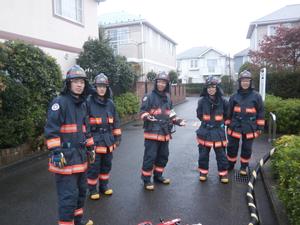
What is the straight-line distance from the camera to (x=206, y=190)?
512 centimetres

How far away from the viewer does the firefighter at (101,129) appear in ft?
15.2

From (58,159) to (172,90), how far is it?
2031cm

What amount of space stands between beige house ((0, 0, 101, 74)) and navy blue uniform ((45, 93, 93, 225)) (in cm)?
645

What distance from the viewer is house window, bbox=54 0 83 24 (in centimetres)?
1150

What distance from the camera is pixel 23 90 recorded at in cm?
664

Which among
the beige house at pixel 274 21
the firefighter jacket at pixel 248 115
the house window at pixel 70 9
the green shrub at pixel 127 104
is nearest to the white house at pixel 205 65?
the beige house at pixel 274 21

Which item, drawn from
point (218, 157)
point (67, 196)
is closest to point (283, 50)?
point (218, 157)

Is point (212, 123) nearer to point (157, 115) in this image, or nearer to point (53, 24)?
point (157, 115)

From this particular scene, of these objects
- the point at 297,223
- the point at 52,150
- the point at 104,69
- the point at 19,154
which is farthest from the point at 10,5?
the point at 297,223

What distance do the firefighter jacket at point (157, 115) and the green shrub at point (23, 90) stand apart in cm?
308

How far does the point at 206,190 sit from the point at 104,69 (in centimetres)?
783

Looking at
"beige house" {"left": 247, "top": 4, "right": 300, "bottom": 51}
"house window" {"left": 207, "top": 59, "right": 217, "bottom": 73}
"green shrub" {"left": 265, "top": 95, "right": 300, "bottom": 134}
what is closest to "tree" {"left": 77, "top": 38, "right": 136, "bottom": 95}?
"green shrub" {"left": 265, "top": 95, "right": 300, "bottom": 134}

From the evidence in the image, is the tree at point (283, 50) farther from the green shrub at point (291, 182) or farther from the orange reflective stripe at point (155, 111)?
the green shrub at point (291, 182)

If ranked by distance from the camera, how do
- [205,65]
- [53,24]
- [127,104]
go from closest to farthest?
[53,24] < [127,104] < [205,65]
